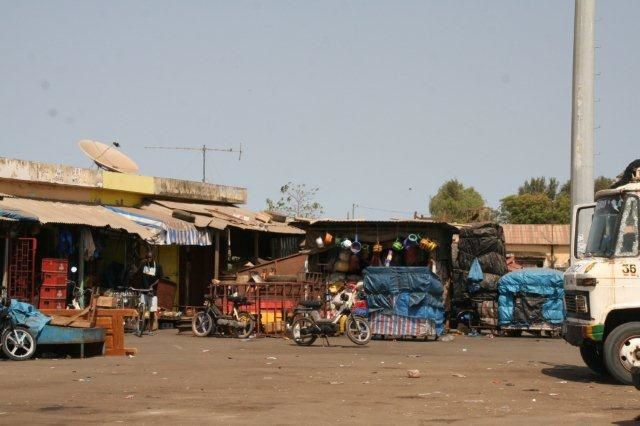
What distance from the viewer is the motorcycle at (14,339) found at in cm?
1816

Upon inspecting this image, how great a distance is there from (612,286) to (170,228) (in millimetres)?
15955

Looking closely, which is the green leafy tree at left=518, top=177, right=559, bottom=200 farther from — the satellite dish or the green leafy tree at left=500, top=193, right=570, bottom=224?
the satellite dish

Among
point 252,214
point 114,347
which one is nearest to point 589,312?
point 114,347

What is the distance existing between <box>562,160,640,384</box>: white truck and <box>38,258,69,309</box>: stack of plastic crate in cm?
1332

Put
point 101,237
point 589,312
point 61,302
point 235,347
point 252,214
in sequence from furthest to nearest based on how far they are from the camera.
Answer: point 252,214 < point 101,237 < point 61,302 < point 235,347 < point 589,312

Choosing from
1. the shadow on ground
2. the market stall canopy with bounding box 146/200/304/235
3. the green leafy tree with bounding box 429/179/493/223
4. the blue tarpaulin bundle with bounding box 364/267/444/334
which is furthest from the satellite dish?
the green leafy tree with bounding box 429/179/493/223

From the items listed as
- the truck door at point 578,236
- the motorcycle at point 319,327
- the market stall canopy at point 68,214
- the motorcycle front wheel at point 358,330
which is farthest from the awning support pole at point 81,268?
the truck door at point 578,236

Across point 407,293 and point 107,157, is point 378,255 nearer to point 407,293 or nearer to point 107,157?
point 407,293

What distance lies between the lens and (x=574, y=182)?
72.7 feet

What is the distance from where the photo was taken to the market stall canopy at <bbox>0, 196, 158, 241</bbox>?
78.2 ft

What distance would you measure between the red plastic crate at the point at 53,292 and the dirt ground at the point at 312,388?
14.7ft

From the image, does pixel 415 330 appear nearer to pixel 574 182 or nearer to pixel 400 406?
pixel 574 182

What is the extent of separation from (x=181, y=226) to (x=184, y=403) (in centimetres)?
1746

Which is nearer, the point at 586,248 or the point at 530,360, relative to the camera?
the point at 586,248
